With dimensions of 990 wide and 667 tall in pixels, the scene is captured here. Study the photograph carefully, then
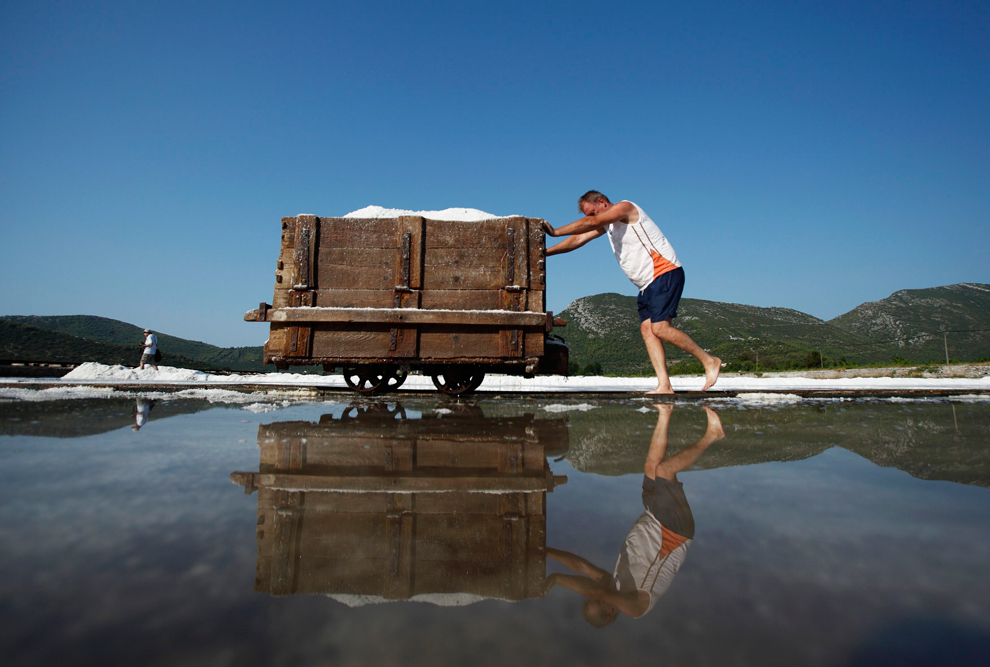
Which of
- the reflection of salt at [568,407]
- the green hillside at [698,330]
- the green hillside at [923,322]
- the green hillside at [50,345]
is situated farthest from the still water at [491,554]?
the green hillside at [923,322]

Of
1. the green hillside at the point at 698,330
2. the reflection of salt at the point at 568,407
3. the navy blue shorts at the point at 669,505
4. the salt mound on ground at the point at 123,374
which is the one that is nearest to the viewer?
the navy blue shorts at the point at 669,505

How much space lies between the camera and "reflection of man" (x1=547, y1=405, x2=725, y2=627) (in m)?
0.70

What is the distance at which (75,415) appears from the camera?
2.79 metres

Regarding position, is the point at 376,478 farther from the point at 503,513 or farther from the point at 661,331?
the point at 661,331

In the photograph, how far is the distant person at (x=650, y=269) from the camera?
4.62 m

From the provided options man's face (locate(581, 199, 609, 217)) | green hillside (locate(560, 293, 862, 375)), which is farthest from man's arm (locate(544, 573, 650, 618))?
green hillside (locate(560, 293, 862, 375))

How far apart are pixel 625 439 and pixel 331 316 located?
10.8 feet

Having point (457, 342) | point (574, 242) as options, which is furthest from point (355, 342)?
point (574, 242)

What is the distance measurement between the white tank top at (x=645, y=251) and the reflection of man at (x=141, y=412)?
4237mm

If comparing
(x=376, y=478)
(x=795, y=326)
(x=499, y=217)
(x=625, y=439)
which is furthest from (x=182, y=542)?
(x=795, y=326)

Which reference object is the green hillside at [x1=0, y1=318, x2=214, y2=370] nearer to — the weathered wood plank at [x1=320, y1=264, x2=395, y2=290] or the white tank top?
the weathered wood plank at [x1=320, y1=264, x2=395, y2=290]

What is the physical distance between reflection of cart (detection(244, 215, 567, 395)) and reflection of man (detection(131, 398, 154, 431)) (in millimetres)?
1190

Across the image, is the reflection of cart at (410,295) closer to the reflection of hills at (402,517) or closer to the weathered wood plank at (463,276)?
the weathered wood plank at (463,276)

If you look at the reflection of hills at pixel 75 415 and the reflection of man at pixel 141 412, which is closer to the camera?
the reflection of hills at pixel 75 415
